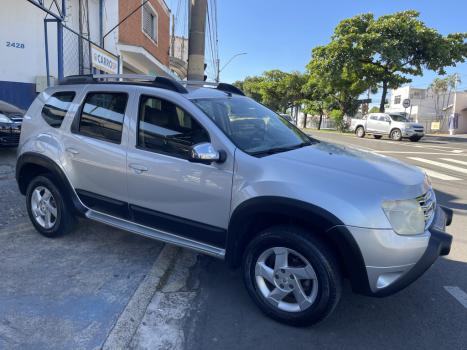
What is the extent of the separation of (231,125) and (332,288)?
1.60 meters

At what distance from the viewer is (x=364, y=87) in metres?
32.7

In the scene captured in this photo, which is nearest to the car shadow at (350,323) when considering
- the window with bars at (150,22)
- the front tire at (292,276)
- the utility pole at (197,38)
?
the front tire at (292,276)

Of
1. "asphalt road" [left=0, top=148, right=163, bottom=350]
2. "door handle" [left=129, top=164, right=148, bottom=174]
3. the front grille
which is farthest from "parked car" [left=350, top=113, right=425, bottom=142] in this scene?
"door handle" [left=129, top=164, right=148, bottom=174]

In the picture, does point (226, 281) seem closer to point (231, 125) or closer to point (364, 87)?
point (231, 125)

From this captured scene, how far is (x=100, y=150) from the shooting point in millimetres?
3906

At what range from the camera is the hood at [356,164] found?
2.96 m

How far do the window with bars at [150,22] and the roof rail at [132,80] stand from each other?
1316 cm

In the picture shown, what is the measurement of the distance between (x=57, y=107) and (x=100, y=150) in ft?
3.16

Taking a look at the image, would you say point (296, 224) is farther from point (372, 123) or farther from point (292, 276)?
point (372, 123)

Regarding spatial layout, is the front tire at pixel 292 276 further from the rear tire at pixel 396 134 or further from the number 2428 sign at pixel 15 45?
the rear tire at pixel 396 134

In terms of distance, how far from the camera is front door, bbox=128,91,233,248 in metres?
3.22

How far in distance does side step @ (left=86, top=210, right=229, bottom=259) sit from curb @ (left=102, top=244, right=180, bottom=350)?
38cm

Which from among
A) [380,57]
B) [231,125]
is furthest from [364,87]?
[231,125]

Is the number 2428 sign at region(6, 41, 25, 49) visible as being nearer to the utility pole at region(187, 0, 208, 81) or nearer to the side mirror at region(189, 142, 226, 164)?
the utility pole at region(187, 0, 208, 81)
